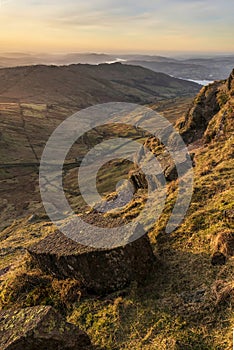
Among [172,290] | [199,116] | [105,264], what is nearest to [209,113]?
[199,116]

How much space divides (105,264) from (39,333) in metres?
3.43

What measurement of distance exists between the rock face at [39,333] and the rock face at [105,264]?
2.51m

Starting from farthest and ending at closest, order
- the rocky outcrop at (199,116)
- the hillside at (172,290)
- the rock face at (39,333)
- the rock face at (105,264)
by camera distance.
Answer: the rocky outcrop at (199,116) < the rock face at (105,264) < the hillside at (172,290) < the rock face at (39,333)

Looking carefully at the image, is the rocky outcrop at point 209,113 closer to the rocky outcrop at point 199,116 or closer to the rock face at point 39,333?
the rocky outcrop at point 199,116

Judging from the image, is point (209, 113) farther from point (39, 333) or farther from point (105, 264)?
point (39, 333)

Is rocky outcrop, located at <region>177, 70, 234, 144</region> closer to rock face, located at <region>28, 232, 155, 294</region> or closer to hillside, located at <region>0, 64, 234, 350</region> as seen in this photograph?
hillside, located at <region>0, 64, 234, 350</region>

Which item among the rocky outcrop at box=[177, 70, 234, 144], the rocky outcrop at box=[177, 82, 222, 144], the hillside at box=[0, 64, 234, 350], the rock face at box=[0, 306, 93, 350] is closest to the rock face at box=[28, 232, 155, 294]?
the hillside at box=[0, 64, 234, 350]

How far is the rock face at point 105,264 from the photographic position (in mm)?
11641

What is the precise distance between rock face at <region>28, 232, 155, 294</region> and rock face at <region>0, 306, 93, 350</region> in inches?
99.0

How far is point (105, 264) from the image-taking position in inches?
458

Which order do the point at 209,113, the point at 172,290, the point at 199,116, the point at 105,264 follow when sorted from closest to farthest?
the point at 172,290, the point at 105,264, the point at 209,113, the point at 199,116

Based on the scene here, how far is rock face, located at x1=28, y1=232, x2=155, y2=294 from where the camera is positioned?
11.6m

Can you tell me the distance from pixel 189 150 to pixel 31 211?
61300 mm

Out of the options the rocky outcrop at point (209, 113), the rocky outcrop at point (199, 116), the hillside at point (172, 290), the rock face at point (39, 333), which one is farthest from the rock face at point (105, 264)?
the rocky outcrop at point (199, 116)
